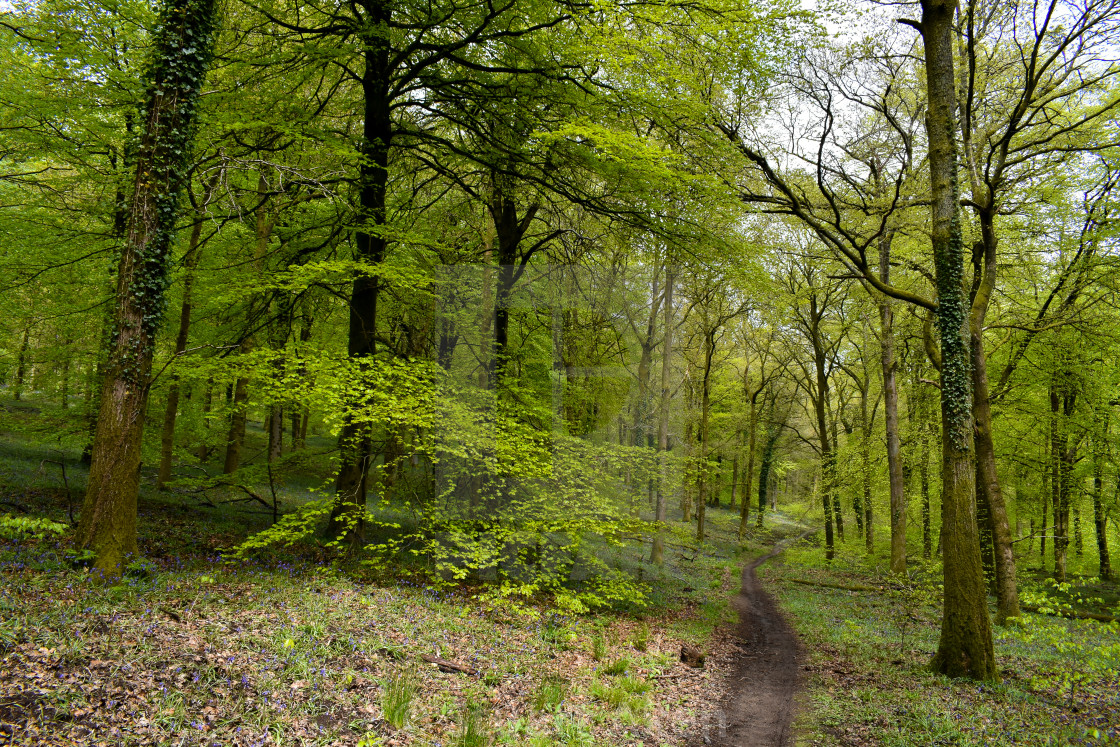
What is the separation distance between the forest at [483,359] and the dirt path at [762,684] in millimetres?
86

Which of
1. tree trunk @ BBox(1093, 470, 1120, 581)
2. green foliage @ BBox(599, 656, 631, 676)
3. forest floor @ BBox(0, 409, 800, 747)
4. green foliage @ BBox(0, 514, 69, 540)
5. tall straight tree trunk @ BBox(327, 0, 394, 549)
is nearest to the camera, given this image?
forest floor @ BBox(0, 409, 800, 747)

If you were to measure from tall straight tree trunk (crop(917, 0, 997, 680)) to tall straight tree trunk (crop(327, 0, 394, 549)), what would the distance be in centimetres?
912

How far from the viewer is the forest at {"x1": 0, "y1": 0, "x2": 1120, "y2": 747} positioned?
5242 mm

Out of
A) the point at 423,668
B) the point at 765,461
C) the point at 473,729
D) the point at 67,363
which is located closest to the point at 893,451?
the point at 423,668

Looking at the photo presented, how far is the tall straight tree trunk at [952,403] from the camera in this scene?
700 cm

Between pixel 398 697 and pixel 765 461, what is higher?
pixel 765 461

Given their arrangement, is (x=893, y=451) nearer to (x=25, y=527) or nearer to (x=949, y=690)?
(x=949, y=690)

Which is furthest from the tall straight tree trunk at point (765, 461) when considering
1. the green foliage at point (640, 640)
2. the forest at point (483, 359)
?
the green foliage at point (640, 640)

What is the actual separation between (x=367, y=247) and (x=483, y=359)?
3.85 metres

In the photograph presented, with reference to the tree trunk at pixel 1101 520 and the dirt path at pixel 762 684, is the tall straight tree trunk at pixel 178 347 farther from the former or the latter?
the tree trunk at pixel 1101 520

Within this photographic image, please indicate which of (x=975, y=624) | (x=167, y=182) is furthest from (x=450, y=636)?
(x=975, y=624)

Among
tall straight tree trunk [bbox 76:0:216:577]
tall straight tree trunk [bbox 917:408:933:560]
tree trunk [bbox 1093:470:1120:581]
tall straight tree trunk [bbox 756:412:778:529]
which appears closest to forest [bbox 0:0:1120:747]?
tall straight tree trunk [bbox 76:0:216:577]

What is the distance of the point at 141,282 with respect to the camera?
550 cm

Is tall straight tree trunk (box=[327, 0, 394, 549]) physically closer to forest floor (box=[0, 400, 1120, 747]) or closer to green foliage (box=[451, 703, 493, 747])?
forest floor (box=[0, 400, 1120, 747])
